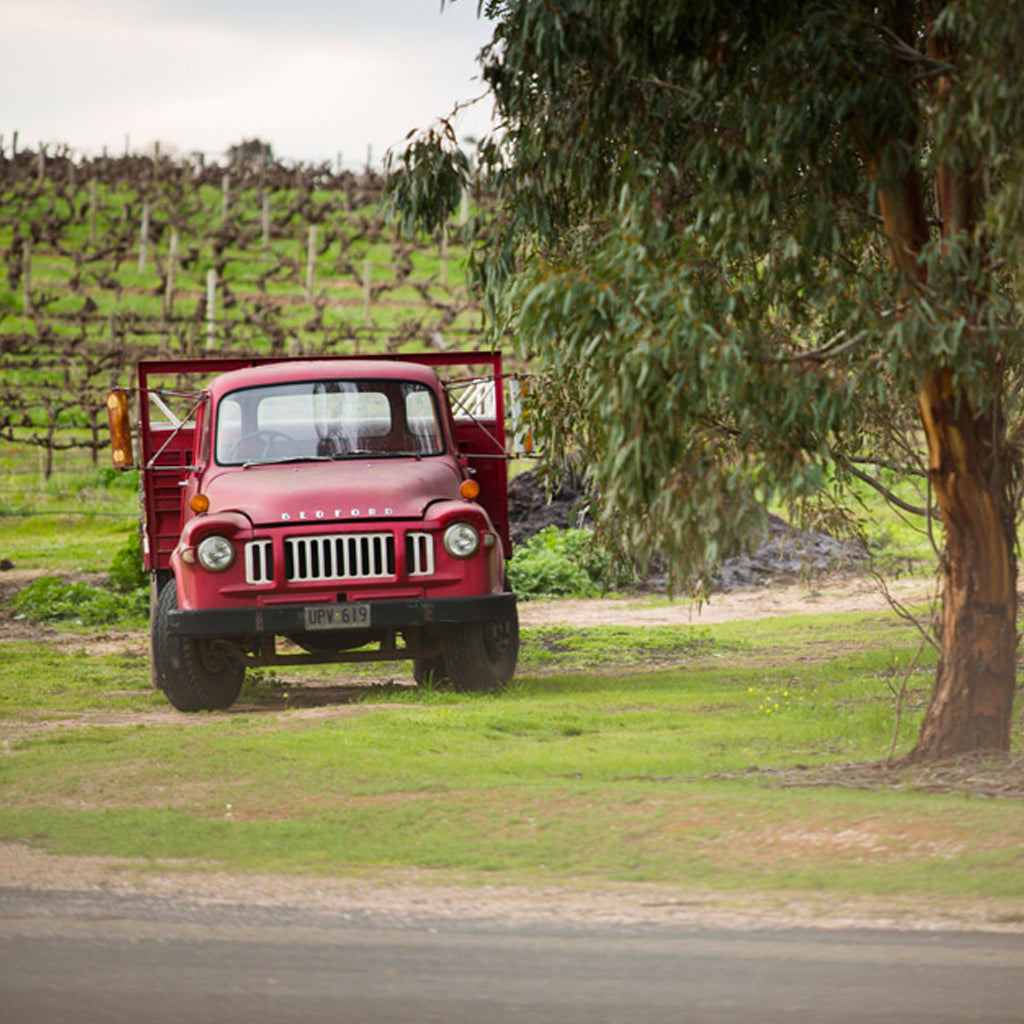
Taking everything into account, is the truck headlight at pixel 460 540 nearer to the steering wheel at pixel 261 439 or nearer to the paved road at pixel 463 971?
the steering wheel at pixel 261 439

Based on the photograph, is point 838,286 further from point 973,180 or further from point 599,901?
point 599,901

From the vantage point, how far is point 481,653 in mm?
12727

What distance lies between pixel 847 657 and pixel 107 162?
155 feet

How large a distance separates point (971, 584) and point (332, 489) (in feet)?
15.3

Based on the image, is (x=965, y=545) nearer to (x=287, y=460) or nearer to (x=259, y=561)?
(x=259, y=561)

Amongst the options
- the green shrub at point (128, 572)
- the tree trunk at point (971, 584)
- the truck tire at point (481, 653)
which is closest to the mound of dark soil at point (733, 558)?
the green shrub at point (128, 572)

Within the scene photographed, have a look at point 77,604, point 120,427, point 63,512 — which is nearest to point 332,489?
point 120,427

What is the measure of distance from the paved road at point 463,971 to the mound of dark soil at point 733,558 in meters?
14.2

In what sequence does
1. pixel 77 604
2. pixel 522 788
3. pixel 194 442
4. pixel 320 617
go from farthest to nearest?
1. pixel 77 604
2. pixel 194 442
3. pixel 320 617
4. pixel 522 788

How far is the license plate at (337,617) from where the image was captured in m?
11.8

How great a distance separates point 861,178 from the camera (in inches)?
377

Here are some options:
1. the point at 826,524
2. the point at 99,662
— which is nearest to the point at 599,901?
the point at 826,524

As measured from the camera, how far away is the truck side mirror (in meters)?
12.2

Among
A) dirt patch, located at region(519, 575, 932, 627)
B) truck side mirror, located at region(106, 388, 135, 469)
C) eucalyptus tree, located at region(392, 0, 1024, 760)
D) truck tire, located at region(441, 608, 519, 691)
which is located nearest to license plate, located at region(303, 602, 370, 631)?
truck tire, located at region(441, 608, 519, 691)
